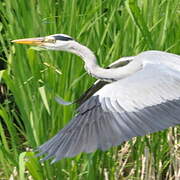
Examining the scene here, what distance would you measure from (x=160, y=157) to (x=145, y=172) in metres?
0.19

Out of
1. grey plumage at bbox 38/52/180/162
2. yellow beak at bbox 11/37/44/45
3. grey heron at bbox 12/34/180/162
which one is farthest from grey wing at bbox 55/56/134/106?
yellow beak at bbox 11/37/44/45

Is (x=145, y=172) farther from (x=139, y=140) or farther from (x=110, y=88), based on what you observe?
(x=110, y=88)

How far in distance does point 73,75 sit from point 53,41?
189 mm

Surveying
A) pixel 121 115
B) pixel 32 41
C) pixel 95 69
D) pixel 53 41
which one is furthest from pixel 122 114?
pixel 32 41

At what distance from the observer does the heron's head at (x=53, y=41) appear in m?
3.23

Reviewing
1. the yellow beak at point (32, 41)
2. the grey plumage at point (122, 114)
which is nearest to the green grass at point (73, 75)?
the yellow beak at point (32, 41)

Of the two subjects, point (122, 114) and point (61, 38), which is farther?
point (61, 38)

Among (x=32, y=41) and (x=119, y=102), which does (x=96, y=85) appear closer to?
(x=32, y=41)

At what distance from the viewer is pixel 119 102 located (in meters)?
2.81

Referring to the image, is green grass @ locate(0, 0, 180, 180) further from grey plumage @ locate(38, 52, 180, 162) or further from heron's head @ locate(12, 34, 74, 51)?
grey plumage @ locate(38, 52, 180, 162)

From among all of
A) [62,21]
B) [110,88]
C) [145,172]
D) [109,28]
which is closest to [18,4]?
[62,21]

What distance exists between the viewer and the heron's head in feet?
10.6

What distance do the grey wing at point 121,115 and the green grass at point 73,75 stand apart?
1.27 ft

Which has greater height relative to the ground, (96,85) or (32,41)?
(32,41)
